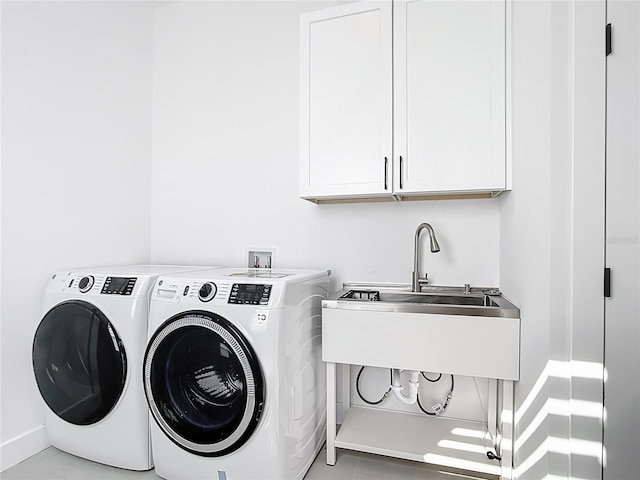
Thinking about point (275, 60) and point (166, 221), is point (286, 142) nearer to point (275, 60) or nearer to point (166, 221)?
point (275, 60)

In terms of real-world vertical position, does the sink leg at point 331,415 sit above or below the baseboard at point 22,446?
above

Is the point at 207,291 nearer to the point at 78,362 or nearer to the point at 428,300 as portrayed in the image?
the point at 78,362

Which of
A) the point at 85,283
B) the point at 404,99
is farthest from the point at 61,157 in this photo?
the point at 404,99

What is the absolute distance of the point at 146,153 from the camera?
262cm

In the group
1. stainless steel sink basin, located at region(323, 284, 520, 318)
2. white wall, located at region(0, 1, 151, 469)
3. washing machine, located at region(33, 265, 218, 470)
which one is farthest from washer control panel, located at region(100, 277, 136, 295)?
stainless steel sink basin, located at region(323, 284, 520, 318)

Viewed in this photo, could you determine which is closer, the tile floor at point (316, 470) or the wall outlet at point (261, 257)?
the tile floor at point (316, 470)

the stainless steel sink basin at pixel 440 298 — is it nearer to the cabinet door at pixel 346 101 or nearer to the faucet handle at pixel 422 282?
the faucet handle at pixel 422 282

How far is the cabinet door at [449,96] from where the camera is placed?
1622mm

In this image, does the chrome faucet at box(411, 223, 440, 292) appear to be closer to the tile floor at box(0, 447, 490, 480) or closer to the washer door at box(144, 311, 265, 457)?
the tile floor at box(0, 447, 490, 480)

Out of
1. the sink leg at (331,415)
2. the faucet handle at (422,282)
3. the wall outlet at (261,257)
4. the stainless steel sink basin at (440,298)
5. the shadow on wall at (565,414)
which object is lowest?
the sink leg at (331,415)

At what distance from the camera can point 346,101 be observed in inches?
71.8

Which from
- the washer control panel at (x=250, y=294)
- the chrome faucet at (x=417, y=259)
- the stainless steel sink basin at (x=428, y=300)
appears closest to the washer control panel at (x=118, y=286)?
the washer control panel at (x=250, y=294)

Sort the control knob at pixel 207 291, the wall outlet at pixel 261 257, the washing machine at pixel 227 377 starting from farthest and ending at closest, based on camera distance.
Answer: the wall outlet at pixel 261 257
the control knob at pixel 207 291
the washing machine at pixel 227 377

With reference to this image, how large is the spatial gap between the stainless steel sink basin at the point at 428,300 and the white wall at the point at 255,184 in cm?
7
